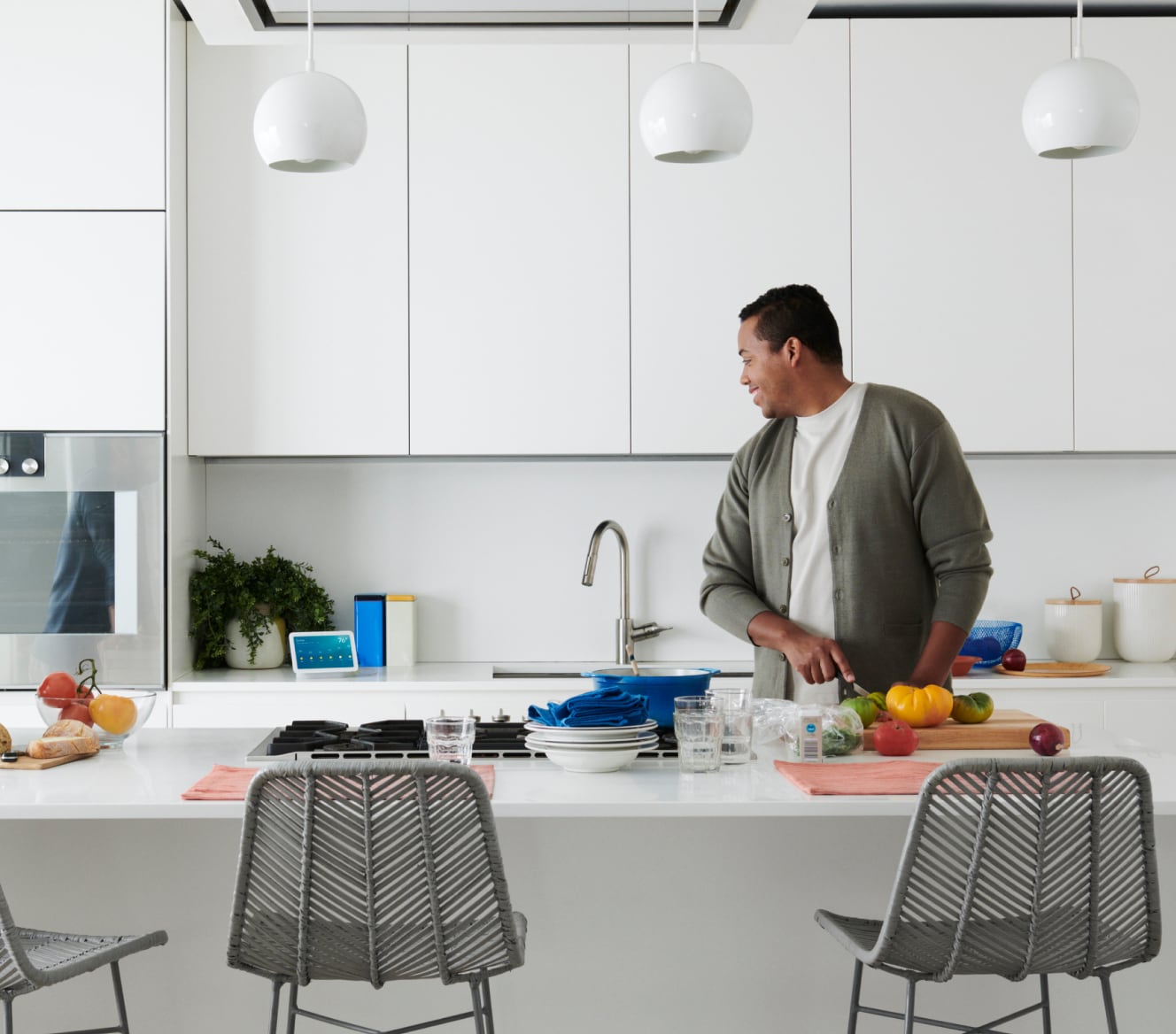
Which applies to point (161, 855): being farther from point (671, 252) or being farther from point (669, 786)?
point (671, 252)

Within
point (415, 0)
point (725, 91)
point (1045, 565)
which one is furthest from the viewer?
point (1045, 565)

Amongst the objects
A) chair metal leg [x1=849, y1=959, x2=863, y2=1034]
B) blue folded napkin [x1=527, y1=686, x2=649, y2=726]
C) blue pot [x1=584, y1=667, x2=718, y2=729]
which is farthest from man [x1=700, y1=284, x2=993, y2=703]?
chair metal leg [x1=849, y1=959, x2=863, y2=1034]

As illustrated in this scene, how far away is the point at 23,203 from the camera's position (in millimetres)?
3332

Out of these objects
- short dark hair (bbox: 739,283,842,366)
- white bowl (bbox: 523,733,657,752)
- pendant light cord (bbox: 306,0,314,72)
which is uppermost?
pendant light cord (bbox: 306,0,314,72)

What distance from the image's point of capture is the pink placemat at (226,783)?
175 cm

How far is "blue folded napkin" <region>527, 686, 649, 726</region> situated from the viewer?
6.37 ft

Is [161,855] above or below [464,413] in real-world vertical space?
below

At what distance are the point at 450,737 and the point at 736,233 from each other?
6.84 ft

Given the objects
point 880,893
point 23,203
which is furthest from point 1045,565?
point 23,203

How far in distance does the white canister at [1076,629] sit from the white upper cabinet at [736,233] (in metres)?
1.01

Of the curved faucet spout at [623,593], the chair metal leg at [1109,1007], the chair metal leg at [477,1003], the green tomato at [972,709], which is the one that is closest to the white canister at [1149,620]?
the curved faucet spout at [623,593]

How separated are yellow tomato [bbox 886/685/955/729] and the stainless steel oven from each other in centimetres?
207

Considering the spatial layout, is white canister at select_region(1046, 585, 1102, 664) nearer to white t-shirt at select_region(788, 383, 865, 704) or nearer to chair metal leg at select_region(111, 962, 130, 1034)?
white t-shirt at select_region(788, 383, 865, 704)

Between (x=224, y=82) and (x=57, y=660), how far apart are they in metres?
1.64
